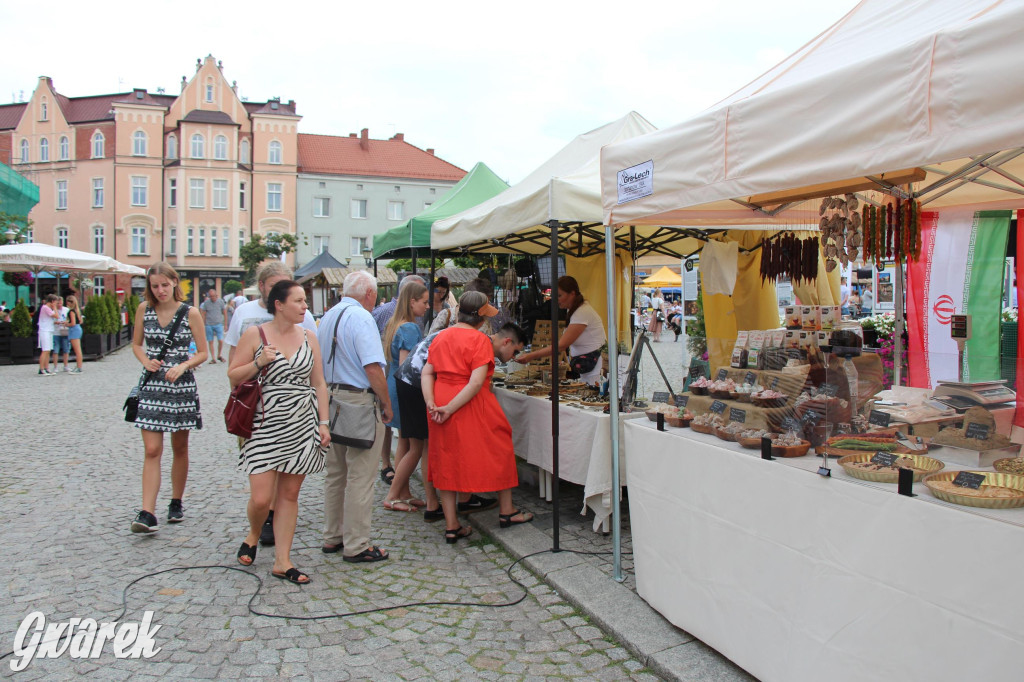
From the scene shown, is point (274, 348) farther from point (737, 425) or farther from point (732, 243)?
point (732, 243)

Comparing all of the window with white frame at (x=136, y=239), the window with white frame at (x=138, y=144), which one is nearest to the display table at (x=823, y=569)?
the window with white frame at (x=136, y=239)

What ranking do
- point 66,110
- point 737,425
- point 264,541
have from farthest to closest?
point 66,110, point 264,541, point 737,425

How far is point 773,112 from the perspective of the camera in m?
2.47

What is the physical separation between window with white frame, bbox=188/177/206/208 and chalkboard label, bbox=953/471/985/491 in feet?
164

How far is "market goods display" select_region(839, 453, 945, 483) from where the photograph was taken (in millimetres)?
2271

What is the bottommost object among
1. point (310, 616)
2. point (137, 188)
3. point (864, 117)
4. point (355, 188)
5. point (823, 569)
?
point (310, 616)

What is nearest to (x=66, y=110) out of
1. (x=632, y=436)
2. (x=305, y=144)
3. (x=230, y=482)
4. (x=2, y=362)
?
(x=305, y=144)

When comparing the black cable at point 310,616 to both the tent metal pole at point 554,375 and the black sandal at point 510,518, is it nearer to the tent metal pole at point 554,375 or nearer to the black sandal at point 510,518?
the tent metal pole at point 554,375

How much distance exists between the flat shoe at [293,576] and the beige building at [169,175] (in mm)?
45705

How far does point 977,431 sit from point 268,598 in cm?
330

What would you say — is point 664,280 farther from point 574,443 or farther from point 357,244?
point 574,443

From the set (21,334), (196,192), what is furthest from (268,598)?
(196,192)

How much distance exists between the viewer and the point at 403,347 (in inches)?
200

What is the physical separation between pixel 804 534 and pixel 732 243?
3105mm
